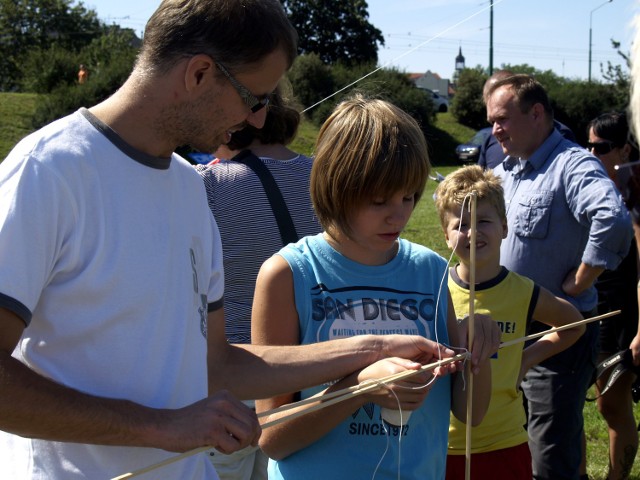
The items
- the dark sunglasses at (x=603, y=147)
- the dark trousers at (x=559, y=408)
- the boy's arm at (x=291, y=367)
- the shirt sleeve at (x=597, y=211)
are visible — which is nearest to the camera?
the boy's arm at (x=291, y=367)

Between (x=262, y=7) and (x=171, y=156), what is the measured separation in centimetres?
40

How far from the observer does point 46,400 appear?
145 cm

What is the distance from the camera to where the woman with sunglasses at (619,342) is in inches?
187

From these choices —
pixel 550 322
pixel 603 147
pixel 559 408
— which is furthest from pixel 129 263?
pixel 603 147

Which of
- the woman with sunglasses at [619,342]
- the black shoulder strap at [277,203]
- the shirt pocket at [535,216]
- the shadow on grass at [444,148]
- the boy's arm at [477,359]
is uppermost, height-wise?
the black shoulder strap at [277,203]

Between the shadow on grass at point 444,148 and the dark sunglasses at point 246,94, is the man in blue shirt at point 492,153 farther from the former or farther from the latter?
the shadow on grass at point 444,148

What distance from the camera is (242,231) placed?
302cm

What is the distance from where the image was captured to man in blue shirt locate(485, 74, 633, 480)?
4164 millimetres

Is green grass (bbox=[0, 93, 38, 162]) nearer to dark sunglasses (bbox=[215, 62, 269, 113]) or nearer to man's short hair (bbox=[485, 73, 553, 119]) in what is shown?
man's short hair (bbox=[485, 73, 553, 119])

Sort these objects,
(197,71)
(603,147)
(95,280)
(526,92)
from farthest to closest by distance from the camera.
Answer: (603,147) → (526,92) → (197,71) → (95,280)

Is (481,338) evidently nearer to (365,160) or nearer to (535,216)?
(365,160)

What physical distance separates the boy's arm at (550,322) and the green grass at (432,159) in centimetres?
78

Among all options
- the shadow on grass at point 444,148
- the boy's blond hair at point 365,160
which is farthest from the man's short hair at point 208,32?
the shadow on grass at point 444,148

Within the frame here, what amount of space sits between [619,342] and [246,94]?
4.04 m
